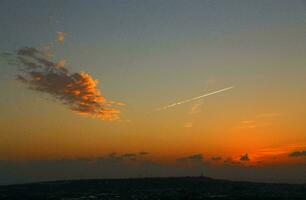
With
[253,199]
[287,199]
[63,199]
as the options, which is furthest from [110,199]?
[287,199]

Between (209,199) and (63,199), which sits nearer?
(209,199)

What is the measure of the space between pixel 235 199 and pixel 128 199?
26900mm

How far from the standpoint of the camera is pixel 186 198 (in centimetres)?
11131

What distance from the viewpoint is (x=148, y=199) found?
4370 inches

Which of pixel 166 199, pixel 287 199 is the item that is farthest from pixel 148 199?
pixel 287 199

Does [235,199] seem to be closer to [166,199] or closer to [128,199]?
[166,199]

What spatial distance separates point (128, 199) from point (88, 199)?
12.4 m

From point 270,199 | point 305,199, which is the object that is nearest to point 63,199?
point 270,199

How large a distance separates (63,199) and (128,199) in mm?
18655

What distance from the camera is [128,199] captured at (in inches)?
4456

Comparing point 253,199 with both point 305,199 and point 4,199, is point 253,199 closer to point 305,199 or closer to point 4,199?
point 305,199

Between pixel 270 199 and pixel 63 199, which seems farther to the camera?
pixel 63 199

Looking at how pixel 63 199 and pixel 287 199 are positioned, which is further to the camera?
pixel 63 199

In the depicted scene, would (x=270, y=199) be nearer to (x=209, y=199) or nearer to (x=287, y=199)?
(x=287, y=199)
